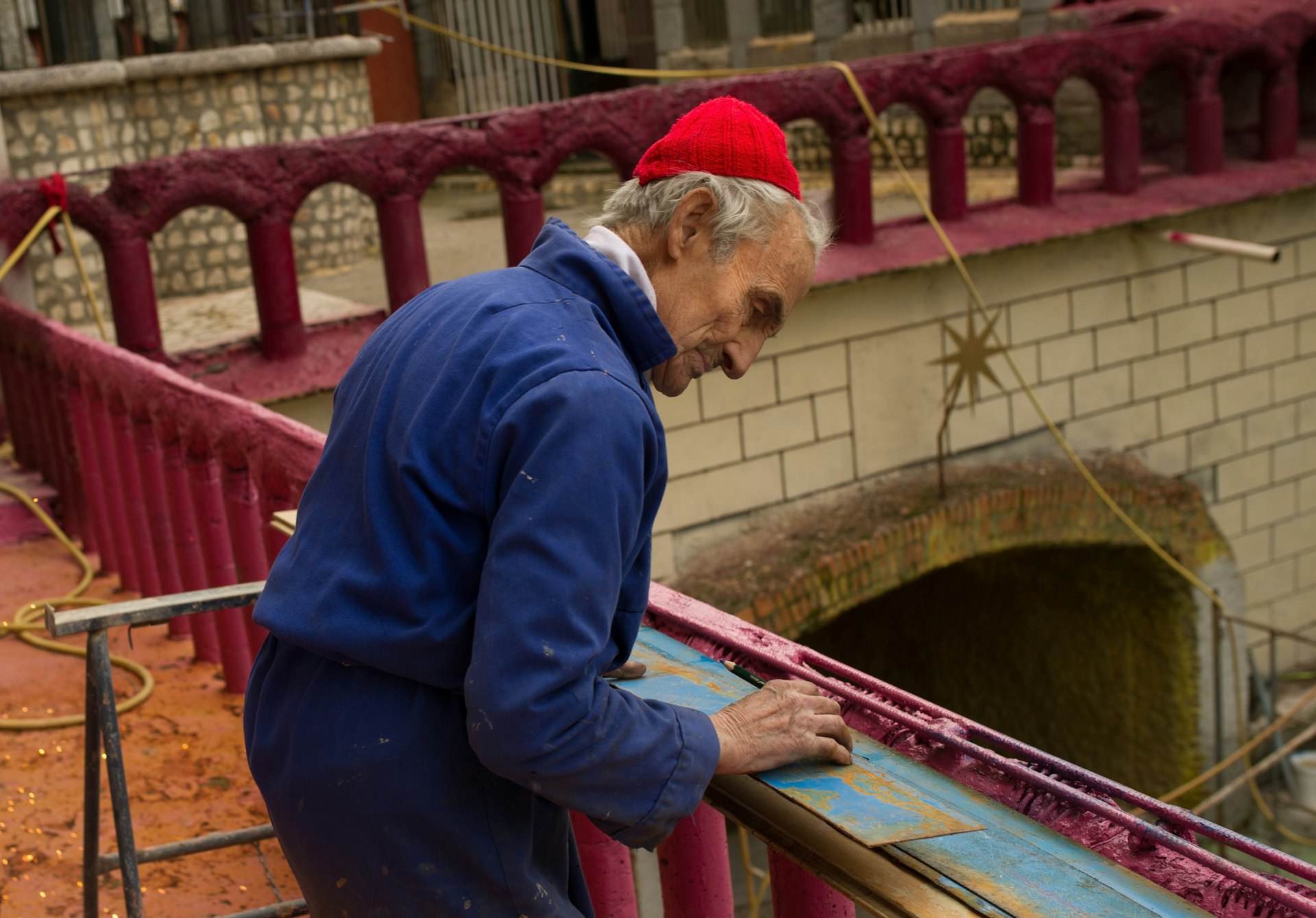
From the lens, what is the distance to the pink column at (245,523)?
3.69 m

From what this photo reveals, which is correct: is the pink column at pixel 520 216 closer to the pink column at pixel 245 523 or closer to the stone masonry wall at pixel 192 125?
the pink column at pixel 245 523

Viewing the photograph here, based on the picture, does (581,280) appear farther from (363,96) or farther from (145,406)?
(363,96)

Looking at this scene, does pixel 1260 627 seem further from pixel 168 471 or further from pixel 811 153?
pixel 168 471

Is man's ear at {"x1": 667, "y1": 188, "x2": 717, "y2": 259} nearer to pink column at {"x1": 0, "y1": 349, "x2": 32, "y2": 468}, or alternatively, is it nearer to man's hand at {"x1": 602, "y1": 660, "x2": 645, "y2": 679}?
man's hand at {"x1": 602, "y1": 660, "x2": 645, "y2": 679}

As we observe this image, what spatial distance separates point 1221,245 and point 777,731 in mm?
6108

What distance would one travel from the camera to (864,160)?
6840 millimetres

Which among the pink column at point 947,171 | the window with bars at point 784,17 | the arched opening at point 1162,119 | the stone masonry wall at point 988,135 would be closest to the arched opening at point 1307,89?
the arched opening at point 1162,119

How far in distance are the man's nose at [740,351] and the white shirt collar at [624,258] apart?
128 millimetres

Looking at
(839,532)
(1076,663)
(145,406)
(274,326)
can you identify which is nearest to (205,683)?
(145,406)

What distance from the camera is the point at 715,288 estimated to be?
5.53ft

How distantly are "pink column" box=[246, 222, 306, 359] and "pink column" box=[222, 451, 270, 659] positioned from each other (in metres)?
2.10

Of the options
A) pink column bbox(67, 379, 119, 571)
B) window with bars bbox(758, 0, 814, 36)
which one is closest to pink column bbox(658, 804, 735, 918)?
pink column bbox(67, 379, 119, 571)

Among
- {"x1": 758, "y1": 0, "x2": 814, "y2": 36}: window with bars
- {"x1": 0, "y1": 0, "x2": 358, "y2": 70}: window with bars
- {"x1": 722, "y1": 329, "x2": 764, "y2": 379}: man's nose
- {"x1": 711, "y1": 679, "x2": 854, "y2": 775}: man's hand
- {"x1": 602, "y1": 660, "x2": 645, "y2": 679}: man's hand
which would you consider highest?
{"x1": 0, "y1": 0, "x2": 358, "y2": 70}: window with bars

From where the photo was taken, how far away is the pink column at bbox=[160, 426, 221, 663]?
161 inches
